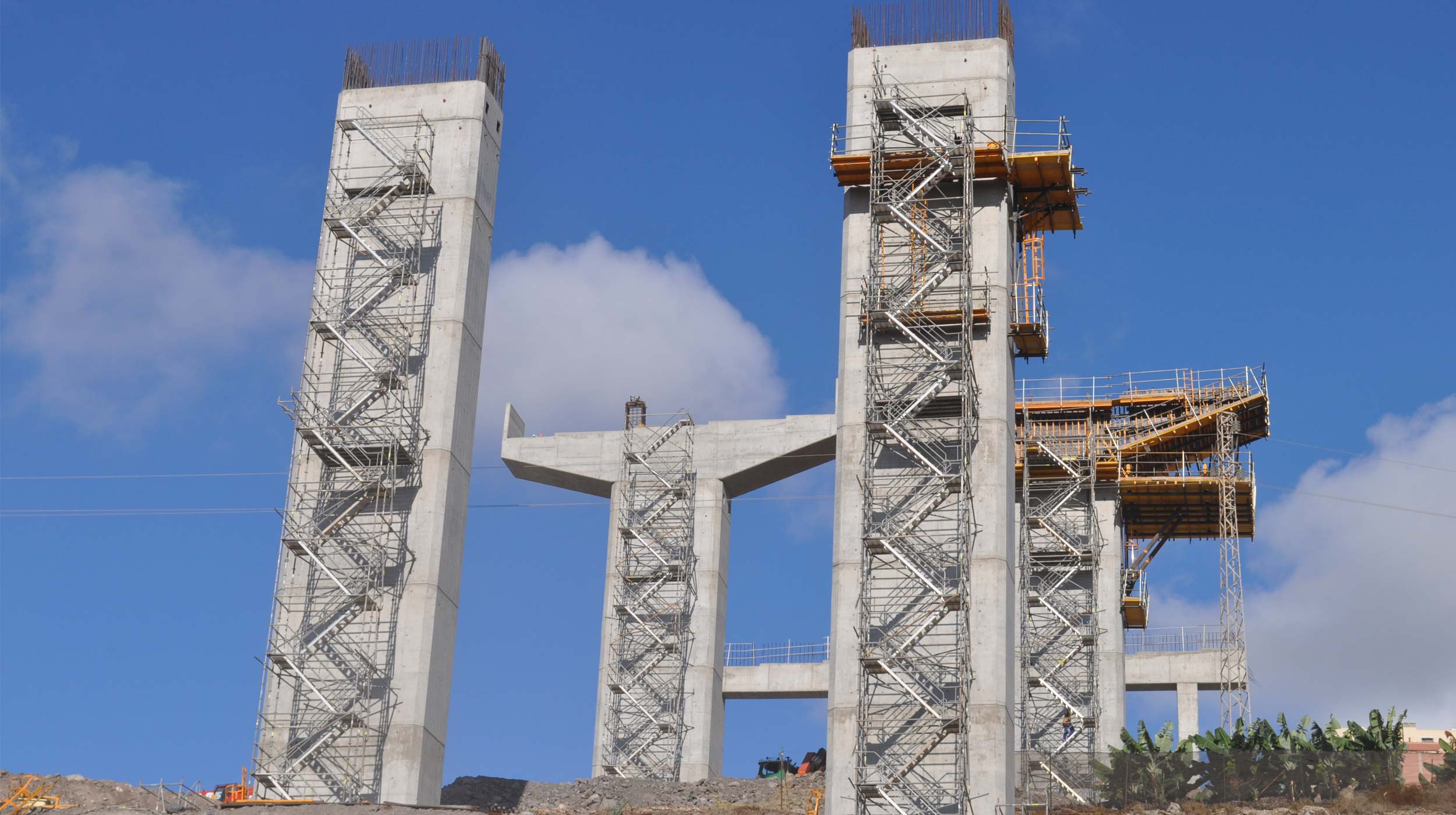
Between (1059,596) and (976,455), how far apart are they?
2120 centimetres

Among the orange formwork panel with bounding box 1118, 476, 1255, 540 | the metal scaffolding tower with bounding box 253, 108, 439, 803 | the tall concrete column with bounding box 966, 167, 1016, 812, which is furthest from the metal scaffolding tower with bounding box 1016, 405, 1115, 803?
the metal scaffolding tower with bounding box 253, 108, 439, 803

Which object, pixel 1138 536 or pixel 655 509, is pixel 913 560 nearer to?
pixel 655 509

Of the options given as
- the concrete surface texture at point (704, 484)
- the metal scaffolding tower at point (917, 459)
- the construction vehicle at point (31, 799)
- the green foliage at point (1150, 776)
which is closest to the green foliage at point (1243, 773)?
the green foliage at point (1150, 776)

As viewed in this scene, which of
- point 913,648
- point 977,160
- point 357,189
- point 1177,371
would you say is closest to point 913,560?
point 913,648

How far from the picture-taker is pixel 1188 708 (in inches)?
2665

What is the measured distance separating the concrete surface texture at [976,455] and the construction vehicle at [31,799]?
51.9ft

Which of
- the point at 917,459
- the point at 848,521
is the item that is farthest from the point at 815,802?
the point at 917,459

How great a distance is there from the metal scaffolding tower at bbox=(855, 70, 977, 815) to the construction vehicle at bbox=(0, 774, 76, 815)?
53.9 feet

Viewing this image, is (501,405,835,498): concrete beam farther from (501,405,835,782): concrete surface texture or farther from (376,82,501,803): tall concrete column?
(376,82,501,803): tall concrete column

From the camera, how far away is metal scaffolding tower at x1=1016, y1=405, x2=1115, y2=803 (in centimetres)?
6038

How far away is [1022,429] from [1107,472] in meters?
2.91

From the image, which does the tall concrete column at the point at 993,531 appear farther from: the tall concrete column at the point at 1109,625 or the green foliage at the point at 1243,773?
the tall concrete column at the point at 1109,625

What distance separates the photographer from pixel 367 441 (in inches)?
1860

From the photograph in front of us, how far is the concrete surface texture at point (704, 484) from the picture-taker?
59.1 meters
